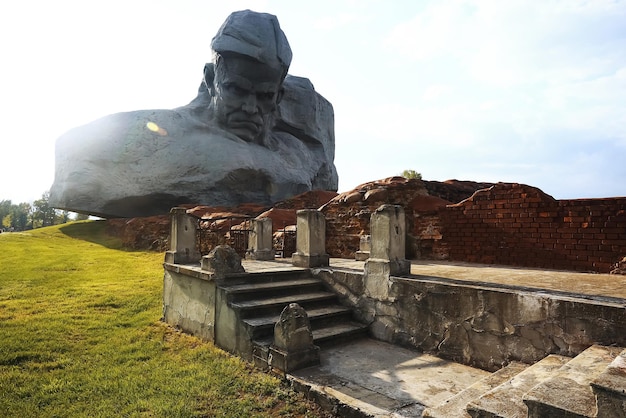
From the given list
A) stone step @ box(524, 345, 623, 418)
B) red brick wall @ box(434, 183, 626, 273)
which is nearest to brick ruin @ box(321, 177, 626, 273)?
red brick wall @ box(434, 183, 626, 273)

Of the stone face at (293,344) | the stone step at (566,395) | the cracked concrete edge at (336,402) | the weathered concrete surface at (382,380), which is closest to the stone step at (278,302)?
the stone face at (293,344)

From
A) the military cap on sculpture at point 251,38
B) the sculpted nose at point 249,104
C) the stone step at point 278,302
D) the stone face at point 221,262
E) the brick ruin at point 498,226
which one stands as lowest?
the stone step at point 278,302

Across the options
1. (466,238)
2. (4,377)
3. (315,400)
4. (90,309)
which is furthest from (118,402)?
(466,238)

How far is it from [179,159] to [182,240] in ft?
66.8

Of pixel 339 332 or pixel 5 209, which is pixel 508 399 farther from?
pixel 5 209

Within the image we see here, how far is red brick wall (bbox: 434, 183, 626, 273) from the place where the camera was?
611 cm

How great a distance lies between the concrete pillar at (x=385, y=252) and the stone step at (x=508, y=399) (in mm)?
2164

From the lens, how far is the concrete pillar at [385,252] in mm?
5176

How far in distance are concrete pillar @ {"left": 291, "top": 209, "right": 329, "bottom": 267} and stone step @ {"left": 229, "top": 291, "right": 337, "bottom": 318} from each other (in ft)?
2.36

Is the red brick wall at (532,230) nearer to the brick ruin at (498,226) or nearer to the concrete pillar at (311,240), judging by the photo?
the brick ruin at (498,226)

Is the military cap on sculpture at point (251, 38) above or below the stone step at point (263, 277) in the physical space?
above

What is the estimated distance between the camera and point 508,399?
2.69 meters

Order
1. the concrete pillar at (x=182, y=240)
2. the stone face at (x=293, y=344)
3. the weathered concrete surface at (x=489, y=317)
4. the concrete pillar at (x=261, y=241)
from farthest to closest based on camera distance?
the concrete pillar at (x=261, y=241) → the concrete pillar at (x=182, y=240) → the stone face at (x=293, y=344) → the weathered concrete surface at (x=489, y=317)

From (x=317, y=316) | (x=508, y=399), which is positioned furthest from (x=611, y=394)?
(x=317, y=316)
